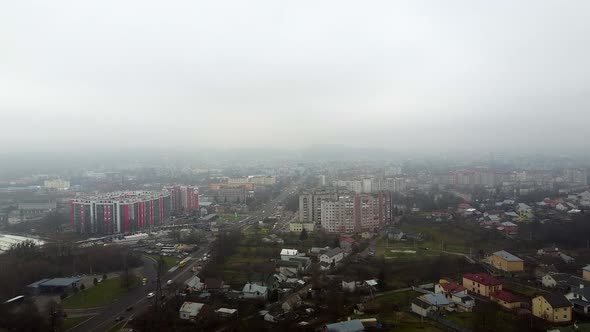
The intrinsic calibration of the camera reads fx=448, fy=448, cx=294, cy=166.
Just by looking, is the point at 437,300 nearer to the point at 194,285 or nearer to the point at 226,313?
the point at 226,313

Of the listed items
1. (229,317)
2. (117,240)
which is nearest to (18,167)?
(117,240)

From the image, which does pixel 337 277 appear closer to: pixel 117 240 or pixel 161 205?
pixel 117 240

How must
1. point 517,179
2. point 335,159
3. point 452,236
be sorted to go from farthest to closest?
point 335,159, point 517,179, point 452,236

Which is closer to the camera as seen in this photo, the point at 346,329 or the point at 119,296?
the point at 346,329

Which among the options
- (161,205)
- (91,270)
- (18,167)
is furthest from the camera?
(18,167)

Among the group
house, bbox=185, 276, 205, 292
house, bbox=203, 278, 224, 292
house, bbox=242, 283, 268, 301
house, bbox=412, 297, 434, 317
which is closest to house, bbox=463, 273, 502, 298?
house, bbox=412, 297, 434, 317

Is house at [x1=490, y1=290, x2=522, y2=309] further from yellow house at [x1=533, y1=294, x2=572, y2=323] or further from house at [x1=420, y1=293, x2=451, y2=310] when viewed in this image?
house at [x1=420, y1=293, x2=451, y2=310]
